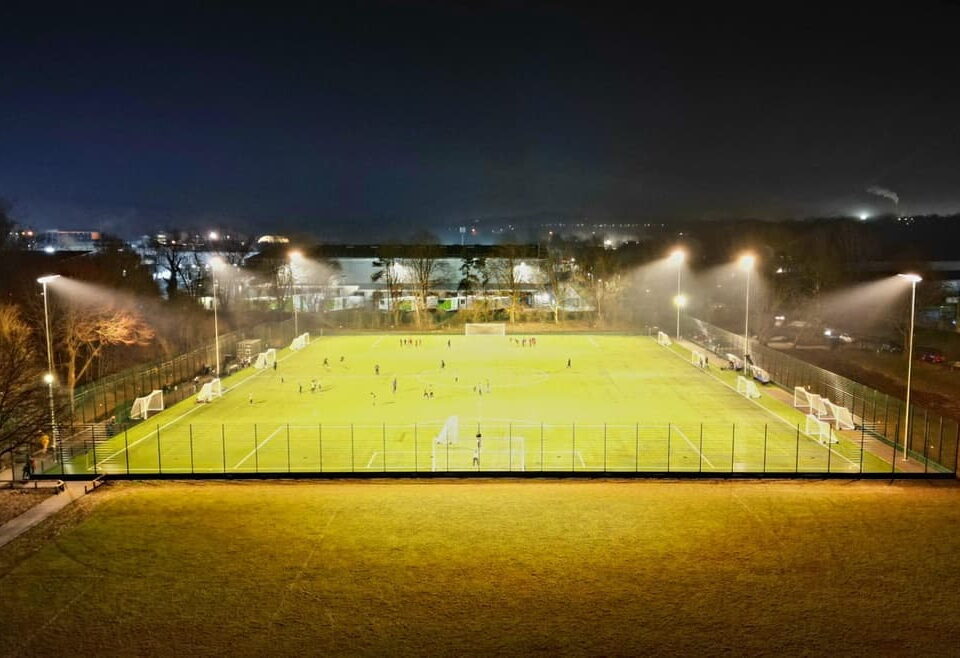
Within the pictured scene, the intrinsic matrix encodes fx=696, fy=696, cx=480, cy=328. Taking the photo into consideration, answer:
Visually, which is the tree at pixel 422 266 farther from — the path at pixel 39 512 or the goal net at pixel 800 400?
the path at pixel 39 512

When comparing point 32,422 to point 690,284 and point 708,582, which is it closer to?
point 708,582

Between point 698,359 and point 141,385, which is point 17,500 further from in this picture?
point 698,359

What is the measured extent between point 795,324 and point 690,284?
23786mm

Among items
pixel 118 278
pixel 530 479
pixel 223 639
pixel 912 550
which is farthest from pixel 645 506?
pixel 118 278

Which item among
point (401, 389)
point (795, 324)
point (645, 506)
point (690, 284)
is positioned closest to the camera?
point (645, 506)

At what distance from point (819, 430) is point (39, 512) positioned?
28.2 metres

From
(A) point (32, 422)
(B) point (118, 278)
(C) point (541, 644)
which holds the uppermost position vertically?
(B) point (118, 278)

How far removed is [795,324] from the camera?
64125 millimetres

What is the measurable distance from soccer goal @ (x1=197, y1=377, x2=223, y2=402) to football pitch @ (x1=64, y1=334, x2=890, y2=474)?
1.98 ft

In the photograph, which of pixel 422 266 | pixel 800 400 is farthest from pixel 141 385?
pixel 422 266

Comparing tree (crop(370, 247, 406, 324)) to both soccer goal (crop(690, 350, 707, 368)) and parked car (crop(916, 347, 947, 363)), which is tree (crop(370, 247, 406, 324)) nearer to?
soccer goal (crop(690, 350, 707, 368))

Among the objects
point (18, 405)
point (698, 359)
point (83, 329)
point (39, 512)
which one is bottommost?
point (39, 512)

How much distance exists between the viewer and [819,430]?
2862cm

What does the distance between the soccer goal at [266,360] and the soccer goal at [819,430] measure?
111ft
